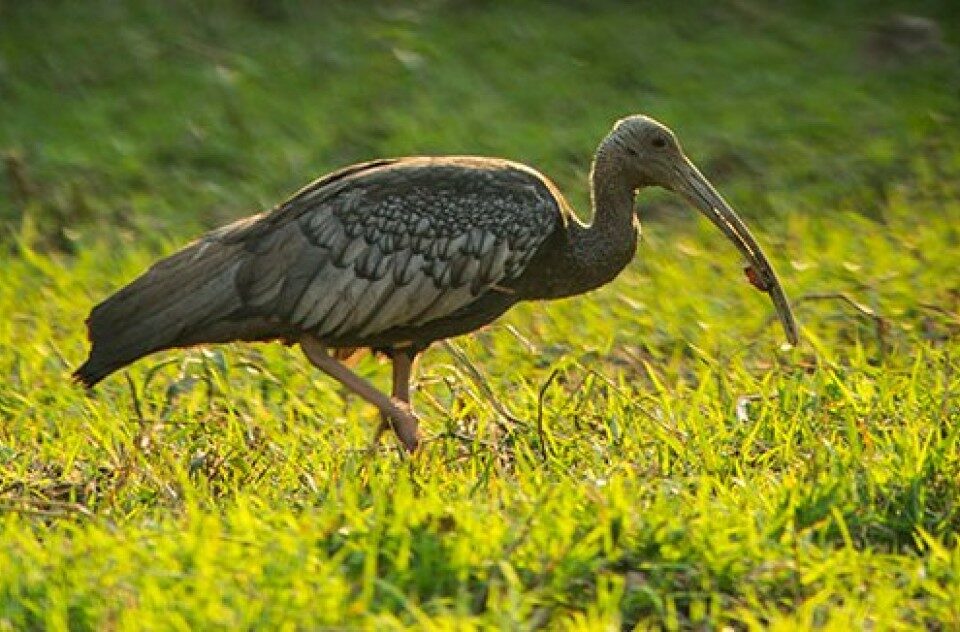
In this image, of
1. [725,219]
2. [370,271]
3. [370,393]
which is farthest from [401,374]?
[725,219]

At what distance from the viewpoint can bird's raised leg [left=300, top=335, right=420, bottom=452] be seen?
23.8 ft

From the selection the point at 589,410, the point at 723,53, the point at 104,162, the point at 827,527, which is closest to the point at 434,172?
the point at 589,410

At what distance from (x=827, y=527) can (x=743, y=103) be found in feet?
21.1

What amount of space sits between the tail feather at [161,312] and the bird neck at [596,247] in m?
0.98

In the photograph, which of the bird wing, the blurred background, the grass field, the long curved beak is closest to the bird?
the bird wing

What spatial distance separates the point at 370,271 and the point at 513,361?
139 cm

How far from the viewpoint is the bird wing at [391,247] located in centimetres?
736

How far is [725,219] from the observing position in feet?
25.7

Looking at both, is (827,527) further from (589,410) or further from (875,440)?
(589,410)

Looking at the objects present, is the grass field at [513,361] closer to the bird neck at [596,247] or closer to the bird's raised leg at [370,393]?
the bird's raised leg at [370,393]

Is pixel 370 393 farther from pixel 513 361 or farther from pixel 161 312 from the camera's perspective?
pixel 513 361

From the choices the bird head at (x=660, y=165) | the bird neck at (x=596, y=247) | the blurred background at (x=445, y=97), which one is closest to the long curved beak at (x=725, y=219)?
the bird head at (x=660, y=165)

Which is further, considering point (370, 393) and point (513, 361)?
point (513, 361)

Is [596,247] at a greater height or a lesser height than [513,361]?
greater
